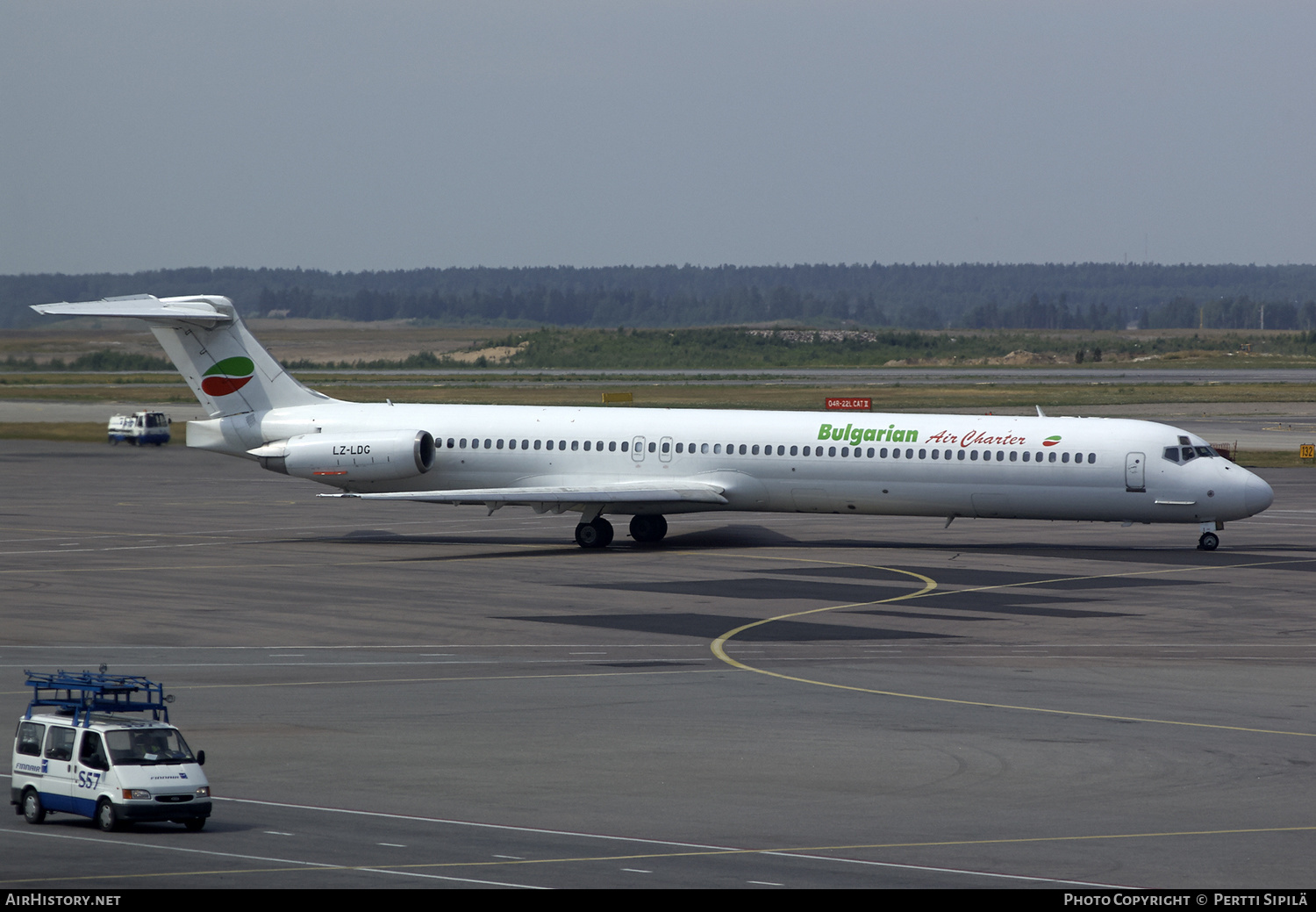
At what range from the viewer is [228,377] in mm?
48031

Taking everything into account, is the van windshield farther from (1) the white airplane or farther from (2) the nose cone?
(2) the nose cone

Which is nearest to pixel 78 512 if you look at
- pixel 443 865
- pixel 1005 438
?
pixel 1005 438

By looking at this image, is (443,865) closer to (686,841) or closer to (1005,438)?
(686,841)

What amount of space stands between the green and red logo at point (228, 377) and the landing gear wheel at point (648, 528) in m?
12.2

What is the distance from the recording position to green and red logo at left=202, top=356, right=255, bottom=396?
48000mm

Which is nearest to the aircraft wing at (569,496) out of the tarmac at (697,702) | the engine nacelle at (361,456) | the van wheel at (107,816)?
the tarmac at (697,702)

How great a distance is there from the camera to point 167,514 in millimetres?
53812

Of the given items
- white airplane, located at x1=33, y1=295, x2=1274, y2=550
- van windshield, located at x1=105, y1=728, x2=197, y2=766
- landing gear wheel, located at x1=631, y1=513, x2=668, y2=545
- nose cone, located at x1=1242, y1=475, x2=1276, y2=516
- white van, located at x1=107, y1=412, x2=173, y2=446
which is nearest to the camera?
van windshield, located at x1=105, y1=728, x2=197, y2=766

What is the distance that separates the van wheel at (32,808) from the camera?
1773 cm

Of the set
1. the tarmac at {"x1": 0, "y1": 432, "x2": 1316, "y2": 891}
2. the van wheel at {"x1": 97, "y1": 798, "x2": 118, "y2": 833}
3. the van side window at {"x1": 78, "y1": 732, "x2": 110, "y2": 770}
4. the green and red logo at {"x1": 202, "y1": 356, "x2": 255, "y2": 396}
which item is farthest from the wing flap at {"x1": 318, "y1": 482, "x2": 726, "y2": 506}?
the van wheel at {"x1": 97, "y1": 798, "x2": 118, "y2": 833}

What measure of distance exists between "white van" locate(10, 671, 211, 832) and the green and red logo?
1193 inches

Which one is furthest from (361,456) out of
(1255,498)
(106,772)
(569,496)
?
(106,772)
